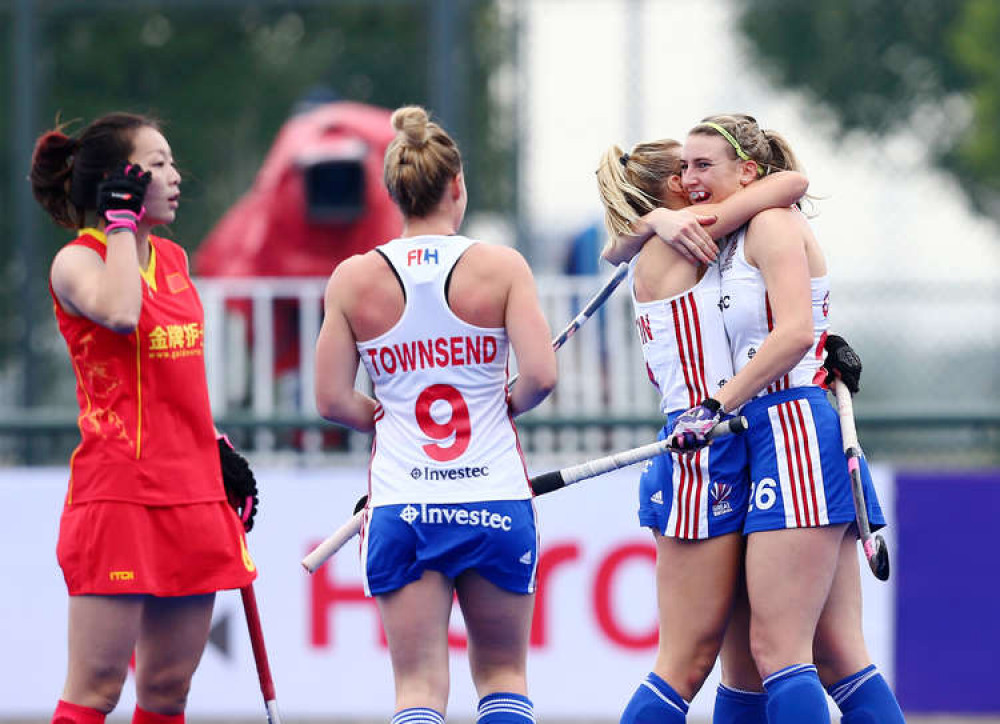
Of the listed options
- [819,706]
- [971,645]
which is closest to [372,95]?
[971,645]

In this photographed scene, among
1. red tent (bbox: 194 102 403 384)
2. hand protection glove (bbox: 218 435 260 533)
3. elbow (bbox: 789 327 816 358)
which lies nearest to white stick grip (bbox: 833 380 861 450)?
elbow (bbox: 789 327 816 358)

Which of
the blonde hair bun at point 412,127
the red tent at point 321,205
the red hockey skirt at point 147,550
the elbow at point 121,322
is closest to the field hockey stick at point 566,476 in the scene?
the red hockey skirt at point 147,550

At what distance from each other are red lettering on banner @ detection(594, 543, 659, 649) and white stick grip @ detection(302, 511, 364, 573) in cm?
258

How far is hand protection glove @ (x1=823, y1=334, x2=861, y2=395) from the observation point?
4289mm

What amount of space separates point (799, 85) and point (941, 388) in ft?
6.97

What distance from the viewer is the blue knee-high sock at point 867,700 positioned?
13.2 ft

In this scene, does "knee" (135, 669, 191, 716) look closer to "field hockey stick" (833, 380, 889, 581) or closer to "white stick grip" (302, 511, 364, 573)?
"white stick grip" (302, 511, 364, 573)

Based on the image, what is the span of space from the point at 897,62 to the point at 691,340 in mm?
6289

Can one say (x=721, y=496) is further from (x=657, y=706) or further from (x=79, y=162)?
(x=79, y=162)

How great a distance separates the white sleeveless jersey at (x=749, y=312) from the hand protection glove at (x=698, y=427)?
16 cm

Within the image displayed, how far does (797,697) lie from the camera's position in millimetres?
3857

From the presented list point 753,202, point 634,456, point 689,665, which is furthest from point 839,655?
point 753,202

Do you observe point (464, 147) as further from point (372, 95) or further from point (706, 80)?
point (372, 95)

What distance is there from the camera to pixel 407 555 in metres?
3.89
